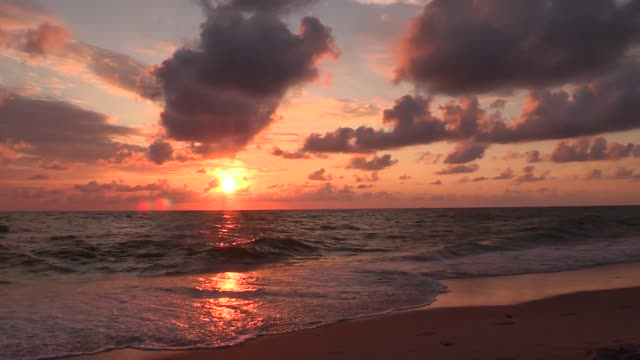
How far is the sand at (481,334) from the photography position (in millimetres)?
7027

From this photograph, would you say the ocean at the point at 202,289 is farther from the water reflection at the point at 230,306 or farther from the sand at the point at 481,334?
the sand at the point at 481,334

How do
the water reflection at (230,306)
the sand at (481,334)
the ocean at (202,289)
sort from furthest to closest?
the water reflection at (230,306)
the ocean at (202,289)
the sand at (481,334)

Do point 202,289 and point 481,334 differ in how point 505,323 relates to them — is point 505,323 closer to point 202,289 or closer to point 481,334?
point 481,334

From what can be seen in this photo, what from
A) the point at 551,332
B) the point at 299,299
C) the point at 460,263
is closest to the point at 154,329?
the point at 299,299

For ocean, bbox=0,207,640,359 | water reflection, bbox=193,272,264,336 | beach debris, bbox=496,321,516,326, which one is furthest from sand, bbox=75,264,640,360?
water reflection, bbox=193,272,264,336

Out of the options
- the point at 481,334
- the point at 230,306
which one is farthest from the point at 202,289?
the point at 481,334

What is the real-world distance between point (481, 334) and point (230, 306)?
5.55m

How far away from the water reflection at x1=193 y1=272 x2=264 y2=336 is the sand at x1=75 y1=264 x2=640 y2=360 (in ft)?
3.19

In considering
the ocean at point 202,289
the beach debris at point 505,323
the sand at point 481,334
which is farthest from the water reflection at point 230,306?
the beach debris at point 505,323

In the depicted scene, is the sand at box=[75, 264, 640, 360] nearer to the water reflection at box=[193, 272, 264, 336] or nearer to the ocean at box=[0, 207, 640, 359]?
the ocean at box=[0, 207, 640, 359]

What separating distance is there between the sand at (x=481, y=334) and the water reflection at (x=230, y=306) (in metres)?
0.97

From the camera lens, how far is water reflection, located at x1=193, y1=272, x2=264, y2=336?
917cm

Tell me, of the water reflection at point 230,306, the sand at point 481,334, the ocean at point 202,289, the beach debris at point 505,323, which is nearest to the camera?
the sand at point 481,334

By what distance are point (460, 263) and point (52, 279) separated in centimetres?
1514
